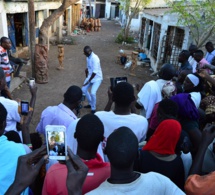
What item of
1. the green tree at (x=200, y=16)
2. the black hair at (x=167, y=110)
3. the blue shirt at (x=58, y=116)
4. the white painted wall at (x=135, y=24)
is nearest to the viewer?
the black hair at (x=167, y=110)

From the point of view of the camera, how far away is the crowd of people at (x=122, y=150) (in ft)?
4.48

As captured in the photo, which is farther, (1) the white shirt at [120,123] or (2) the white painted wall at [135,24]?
(2) the white painted wall at [135,24]

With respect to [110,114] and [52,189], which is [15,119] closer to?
[110,114]

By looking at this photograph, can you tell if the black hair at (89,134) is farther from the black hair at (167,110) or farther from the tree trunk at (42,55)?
the tree trunk at (42,55)

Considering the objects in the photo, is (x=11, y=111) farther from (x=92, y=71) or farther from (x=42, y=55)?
(x=42, y=55)

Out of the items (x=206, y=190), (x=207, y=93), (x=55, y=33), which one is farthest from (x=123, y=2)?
(x=206, y=190)

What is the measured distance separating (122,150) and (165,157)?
0.82 m

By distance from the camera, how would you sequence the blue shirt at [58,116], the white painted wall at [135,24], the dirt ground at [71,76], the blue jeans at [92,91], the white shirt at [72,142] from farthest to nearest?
the white painted wall at [135,24]
the dirt ground at [71,76]
the blue jeans at [92,91]
the blue shirt at [58,116]
the white shirt at [72,142]

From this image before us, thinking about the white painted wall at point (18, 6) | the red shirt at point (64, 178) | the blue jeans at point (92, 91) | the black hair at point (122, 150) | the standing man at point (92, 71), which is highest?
the white painted wall at point (18, 6)

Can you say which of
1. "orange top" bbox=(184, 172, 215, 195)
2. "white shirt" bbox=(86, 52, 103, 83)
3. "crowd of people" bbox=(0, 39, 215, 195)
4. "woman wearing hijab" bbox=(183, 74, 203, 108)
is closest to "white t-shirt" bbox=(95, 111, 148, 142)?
"crowd of people" bbox=(0, 39, 215, 195)

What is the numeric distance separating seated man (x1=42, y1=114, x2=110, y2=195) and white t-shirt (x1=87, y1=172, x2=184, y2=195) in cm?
25

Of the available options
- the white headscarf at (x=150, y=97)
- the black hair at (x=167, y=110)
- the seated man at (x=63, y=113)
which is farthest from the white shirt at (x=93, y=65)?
the black hair at (x=167, y=110)

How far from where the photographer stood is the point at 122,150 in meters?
1.36

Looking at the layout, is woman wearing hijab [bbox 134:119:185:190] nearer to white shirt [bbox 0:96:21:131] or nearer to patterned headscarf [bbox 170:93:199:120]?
patterned headscarf [bbox 170:93:199:120]
